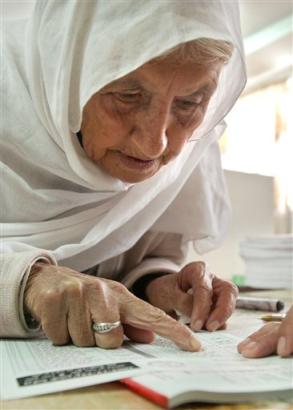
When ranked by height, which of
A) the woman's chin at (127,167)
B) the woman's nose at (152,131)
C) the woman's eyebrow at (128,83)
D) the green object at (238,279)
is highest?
the woman's eyebrow at (128,83)

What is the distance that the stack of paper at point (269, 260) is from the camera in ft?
5.99

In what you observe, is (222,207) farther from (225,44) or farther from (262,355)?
(262,355)

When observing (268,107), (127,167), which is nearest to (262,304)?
(127,167)

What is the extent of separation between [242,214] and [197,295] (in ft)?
4.17

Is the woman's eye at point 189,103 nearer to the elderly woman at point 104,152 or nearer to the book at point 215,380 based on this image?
the elderly woman at point 104,152

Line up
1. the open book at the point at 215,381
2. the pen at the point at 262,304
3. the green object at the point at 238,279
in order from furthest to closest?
the green object at the point at 238,279 → the pen at the point at 262,304 → the open book at the point at 215,381

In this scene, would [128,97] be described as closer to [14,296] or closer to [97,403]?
[14,296]

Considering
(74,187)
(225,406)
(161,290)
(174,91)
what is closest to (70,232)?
(74,187)

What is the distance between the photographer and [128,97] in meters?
0.90

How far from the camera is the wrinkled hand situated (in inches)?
34.8

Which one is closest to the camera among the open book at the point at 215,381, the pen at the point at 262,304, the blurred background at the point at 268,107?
the open book at the point at 215,381

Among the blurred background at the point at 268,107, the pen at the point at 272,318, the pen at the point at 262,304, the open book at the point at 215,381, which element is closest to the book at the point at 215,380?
the open book at the point at 215,381

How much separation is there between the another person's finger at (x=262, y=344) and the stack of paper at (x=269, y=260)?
120cm

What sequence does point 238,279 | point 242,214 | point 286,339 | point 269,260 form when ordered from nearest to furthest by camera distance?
point 286,339 → point 269,260 → point 238,279 → point 242,214
